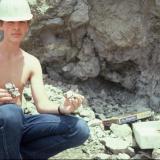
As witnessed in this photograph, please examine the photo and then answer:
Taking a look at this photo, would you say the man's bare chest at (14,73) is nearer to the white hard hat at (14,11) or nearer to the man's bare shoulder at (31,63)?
the man's bare shoulder at (31,63)

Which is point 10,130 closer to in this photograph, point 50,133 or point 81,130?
point 50,133

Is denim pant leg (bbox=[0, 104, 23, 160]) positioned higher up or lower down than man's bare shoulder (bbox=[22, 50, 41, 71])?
lower down

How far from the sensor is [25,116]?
2.18 meters

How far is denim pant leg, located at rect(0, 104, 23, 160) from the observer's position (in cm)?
199

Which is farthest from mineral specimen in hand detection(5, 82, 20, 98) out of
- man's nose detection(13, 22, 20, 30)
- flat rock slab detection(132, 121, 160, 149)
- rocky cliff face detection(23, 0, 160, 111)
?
rocky cliff face detection(23, 0, 160, 111)

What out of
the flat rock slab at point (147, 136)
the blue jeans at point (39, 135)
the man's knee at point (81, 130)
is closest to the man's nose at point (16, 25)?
the blue jeans at point (39, 135)

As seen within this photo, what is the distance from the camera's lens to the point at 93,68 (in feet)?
10.9

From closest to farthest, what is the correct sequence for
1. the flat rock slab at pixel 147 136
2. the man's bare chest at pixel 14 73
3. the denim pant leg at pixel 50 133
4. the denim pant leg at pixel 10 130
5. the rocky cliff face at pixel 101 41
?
1. the denim pant leg at pixel 10 130
2. the denim pant leg at pixel 50 133
3. the man's bare chest at pixel 14 73
4. the flat rock slab at pixel 147 136
5. the rocky cliff face at pixel 101 41

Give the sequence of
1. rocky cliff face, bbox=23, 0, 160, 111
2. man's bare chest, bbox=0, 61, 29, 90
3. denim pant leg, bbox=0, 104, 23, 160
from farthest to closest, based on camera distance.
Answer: rocky cliff face, bbox=23, 0, 160, 111
man's bare chest, bbox=0, 61, 29, 90
denim pant leg, bbox=0, 104, 23, 160

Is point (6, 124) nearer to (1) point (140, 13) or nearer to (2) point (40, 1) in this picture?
(2) point (40, 1)

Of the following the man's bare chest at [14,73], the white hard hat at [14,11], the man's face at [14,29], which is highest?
the white hard hat at [14,11]

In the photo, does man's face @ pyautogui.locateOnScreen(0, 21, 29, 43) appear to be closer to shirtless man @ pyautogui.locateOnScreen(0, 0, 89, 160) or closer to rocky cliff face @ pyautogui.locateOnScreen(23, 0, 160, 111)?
shirtless man @ pyautogui.locateOnScreen(0, 0, 89, 160)

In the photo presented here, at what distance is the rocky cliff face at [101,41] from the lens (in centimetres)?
318

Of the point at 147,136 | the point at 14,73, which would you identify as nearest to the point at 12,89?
the point at 14,73
